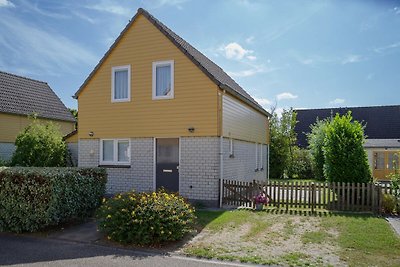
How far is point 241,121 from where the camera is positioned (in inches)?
621

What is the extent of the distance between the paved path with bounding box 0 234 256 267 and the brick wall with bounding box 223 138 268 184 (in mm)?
6878

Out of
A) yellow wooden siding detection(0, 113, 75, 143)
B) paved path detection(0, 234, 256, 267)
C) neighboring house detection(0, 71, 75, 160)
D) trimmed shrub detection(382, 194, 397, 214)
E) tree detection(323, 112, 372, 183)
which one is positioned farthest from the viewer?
neighboring house detection(0, 71, 75, 160)

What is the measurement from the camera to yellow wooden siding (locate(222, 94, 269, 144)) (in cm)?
1367

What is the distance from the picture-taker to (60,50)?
1526 cm

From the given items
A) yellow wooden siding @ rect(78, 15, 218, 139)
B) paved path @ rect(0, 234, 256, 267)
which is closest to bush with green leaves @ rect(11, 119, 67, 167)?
yellow wooden siding @ rect(78, 15, 218, 139)

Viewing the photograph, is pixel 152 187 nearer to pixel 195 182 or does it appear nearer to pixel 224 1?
pixel 195 182

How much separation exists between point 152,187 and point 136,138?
7.31 feet

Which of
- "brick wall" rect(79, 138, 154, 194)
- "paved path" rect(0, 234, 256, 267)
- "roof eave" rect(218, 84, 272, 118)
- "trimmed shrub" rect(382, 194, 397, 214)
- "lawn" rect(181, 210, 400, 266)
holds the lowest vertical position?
"paved path" rect(0, 234, 256, 267)

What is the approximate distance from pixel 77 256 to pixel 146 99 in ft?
26.5

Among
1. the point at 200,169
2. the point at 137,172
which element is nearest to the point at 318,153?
the point at 200,169

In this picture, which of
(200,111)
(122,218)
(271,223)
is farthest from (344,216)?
(122,218)

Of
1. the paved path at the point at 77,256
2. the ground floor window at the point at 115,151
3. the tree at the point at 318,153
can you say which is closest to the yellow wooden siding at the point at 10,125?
the ground floor window at the point at 115,151

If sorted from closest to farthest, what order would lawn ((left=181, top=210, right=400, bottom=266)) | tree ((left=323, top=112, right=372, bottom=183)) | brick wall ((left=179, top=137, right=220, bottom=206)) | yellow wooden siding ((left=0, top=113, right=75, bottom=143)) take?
lawn ((left=181, top=210, right=400, bottom=266)) < tree ((left=323, top=112, right=372, bottom=183)) < brick wall ((left=179, top=137, right=220, bottom=206)) < yellow wooden siding ((left=0, top=113, right=75, bottom=143))

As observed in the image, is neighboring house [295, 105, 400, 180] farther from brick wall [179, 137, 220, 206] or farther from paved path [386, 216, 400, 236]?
brick wall [179, 137, 220, 206]
